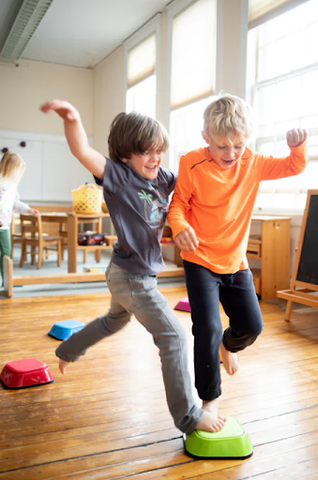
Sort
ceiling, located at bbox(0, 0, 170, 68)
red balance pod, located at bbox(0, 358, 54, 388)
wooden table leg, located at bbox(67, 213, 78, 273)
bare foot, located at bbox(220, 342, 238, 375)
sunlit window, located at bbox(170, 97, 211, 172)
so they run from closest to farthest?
bare foot, located at bbox(220, 342, 238, 375) < red balance pod, located at bbox(0, 358, 54, 388) < wooden table leg, located at bbox(67, 213, 78, 273) < sunlit window, located at bbox(170, 97, 211, 172) < ceiling, located at bbox(0, 0, 170, 68)

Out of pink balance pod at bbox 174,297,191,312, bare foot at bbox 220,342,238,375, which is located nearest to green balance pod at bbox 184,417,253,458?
bare foot at bbox 220,342,238,375

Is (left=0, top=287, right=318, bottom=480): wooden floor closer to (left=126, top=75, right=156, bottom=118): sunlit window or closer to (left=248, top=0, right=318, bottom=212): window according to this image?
(left=248, top=0, right=318, bottom=212): window

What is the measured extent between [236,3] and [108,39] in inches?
119

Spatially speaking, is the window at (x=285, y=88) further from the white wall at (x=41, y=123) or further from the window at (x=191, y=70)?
the white wall at (x=41, y=123)

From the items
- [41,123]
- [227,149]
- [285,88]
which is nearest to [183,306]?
[227,149]

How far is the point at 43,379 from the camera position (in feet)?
6.08

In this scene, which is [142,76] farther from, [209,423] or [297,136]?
[209,423]

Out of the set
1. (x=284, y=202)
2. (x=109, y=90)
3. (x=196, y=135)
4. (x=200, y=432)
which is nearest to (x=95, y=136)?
(x=109, y=90)

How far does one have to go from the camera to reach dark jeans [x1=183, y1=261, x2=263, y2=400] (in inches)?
54.1

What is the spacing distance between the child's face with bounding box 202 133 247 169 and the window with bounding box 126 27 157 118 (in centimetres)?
453

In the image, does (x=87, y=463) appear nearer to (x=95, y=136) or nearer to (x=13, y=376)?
(x=13, y=376)

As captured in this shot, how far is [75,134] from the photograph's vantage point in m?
1.20

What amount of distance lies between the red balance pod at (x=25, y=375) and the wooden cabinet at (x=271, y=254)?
6.79 feet

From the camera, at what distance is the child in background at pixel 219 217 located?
54.2 inches
